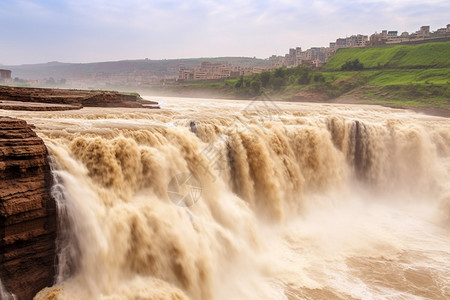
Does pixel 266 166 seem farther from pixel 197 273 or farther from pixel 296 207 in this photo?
pixel 197 273

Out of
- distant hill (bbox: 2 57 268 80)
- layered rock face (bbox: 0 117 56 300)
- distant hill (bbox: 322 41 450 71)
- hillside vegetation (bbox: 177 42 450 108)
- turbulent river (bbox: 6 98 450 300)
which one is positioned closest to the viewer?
layered rock face (bbox: 0 117 56 300)

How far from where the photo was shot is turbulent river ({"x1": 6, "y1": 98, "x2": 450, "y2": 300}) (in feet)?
23.8

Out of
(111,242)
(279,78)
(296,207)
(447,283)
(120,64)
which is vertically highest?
(120,64)

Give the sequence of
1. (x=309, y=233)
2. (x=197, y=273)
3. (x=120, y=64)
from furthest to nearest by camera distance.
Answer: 1. (x=120, y=64)
2. (x=309, y=233)
3. (x=197, y=273)

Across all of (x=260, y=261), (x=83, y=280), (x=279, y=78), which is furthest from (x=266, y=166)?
(x=279, y=78)

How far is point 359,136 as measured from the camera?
17375 mm

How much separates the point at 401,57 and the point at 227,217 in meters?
62.5

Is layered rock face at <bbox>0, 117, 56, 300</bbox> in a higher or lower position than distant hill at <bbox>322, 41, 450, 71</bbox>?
lower

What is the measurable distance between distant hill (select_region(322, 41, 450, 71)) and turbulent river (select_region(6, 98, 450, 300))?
47105 millimetres

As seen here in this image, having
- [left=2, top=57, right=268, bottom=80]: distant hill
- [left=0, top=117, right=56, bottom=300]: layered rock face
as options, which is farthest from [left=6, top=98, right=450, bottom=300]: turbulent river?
[left=2, top=57, right=268, bottom=80]: distant hill

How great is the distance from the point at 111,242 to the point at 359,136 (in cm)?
1386

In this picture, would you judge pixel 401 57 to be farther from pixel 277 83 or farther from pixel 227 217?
pixel 227 217

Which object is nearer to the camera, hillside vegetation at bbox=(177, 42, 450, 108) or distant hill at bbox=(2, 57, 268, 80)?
hillside vegetation at bbox=(177, 42, 450, 108)

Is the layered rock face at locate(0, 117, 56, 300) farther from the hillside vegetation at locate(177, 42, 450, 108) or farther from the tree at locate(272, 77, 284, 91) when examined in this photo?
the tree at locate(272, 77, 284, 91)
